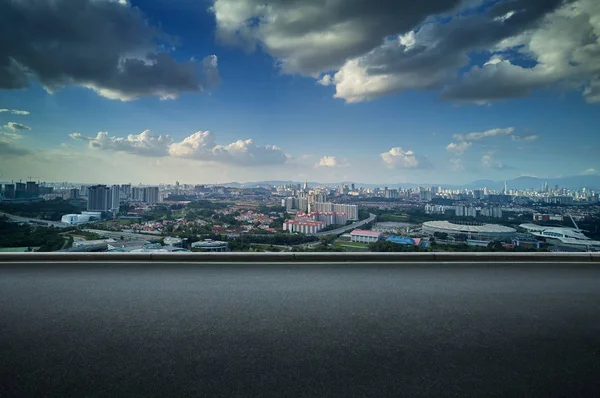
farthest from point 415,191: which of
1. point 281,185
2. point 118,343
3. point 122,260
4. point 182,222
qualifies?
point 118,343

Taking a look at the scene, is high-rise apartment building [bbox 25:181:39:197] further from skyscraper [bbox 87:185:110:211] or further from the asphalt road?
the asphalt road

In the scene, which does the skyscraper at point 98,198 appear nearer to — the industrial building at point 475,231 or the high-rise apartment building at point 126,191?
the high-rise apartment building at point 126,191

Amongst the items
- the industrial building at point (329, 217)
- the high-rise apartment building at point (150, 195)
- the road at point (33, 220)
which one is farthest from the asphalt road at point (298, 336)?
the high-rise apartment building at point (150, 195)

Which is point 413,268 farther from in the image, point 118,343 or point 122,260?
point 122,260

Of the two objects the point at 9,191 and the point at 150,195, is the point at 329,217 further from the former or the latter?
the point at 9,191

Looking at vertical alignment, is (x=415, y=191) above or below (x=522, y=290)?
above
